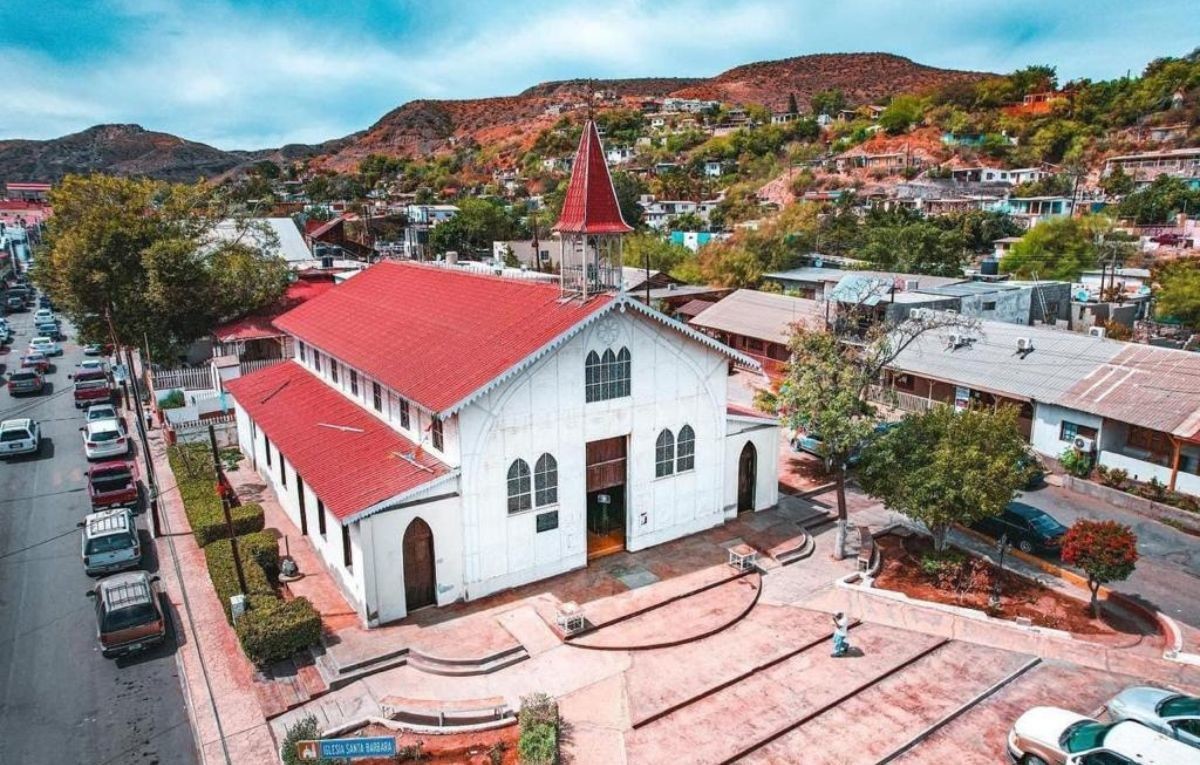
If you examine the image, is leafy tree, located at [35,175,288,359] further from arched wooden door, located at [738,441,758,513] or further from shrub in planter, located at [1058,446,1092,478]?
shrub in planter, located at [1058,446,1092,478]

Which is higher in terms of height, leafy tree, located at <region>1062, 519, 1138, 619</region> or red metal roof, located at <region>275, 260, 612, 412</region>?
red metal roof, located at <region>275, 260, 612, 412</region>

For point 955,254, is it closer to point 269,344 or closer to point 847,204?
point 847,204

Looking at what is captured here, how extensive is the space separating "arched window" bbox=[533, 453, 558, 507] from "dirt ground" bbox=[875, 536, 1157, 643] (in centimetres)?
1026

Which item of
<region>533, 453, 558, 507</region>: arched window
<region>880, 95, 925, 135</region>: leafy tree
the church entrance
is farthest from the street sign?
<region>880, 95, 925, 135</region>: leafy tree

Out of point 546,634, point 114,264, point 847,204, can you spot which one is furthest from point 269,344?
point 847,204

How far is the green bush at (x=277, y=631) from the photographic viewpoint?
1759cm

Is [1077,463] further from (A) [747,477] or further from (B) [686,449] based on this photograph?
(B) [686,449]

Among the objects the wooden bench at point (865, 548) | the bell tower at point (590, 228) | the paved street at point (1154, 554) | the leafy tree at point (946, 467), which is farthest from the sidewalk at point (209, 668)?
the paved street at point (1154, 554)

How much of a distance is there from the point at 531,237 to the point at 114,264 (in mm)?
Result: 61603

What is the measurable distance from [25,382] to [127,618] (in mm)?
35859

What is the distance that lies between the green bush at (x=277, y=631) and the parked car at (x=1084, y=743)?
52.4ft

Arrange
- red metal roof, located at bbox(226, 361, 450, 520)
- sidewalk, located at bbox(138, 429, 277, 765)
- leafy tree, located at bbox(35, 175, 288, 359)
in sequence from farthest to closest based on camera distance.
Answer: leafy tree, located at bbox(35, 175, 288, 359) → red metal roof, located at bbox(226, 361, 450, 520) → sidewalk, located at bbox(138, 429, 277, 765)

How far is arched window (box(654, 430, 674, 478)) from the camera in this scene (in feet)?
77.0

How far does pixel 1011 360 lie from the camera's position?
1404 inches
